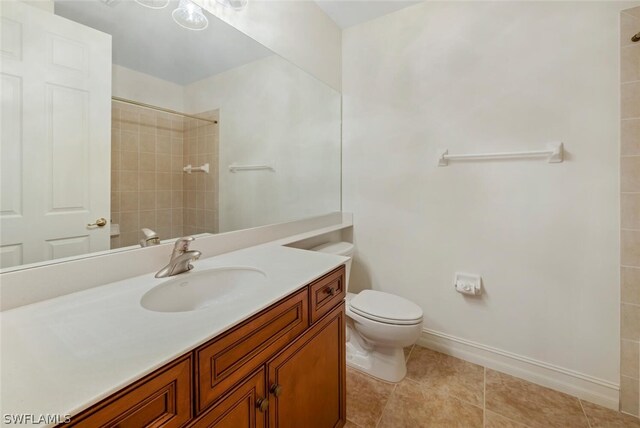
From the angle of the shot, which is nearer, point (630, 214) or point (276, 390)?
point (276, 390)

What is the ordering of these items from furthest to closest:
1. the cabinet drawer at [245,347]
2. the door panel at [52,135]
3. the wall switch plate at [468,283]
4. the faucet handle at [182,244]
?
the wall switch plate at [468,283]
the faucet handle at [182,244]
the door panel at [52,135]
the cabinet drawer at [245,347]

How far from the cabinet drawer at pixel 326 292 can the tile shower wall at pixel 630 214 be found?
4.66 ft

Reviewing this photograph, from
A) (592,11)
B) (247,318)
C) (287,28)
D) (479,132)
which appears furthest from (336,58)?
(247,318)

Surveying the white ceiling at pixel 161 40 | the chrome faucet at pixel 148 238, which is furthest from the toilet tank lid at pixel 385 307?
the white ceiling at pixel 161 40

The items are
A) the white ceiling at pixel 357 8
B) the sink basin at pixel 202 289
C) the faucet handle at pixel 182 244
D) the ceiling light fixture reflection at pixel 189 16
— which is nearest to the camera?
the sink basin at pixel 202 289

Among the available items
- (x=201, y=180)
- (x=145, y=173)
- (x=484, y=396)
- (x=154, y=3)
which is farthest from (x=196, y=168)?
(x=484, y=396)

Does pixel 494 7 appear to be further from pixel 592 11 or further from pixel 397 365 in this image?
pixel 397 365

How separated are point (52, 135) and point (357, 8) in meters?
1.94

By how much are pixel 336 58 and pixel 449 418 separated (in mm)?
2396

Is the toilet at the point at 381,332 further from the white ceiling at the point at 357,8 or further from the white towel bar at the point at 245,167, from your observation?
the white ceiling at the point at 357,8

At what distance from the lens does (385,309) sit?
153cm

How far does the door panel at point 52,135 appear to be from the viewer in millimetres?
723

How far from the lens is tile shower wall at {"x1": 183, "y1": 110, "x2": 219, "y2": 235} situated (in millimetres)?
1151

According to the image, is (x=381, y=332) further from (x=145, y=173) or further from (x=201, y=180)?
(x=145, y=173)
